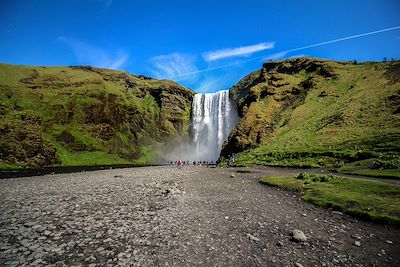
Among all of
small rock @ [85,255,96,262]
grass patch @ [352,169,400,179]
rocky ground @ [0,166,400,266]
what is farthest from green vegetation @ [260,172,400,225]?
small rock @ [85,255,96,262]

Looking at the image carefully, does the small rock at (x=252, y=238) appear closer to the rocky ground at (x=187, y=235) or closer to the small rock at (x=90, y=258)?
the rocky ground at (x=187, y=235)

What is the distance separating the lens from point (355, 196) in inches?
759

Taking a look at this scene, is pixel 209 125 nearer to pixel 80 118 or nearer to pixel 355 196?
pixel 80 118

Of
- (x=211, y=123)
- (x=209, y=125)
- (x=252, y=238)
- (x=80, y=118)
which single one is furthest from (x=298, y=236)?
(x=80, y=118)

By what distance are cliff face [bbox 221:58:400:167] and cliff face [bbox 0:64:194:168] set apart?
6914 centimetres

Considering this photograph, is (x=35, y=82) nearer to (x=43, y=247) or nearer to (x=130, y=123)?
(x=130, y=123)

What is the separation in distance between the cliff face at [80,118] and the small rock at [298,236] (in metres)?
94.8

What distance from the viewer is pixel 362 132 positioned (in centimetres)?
5072

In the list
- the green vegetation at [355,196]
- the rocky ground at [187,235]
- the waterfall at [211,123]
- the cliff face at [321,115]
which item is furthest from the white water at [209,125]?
the rocky ground at [187,235]

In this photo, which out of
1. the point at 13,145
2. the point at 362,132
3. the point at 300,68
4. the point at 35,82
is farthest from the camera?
the point at 35,82

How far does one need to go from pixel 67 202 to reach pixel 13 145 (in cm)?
8514

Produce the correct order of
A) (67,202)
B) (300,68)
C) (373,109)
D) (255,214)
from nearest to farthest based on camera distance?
(255,214) → (67,202) → (373,109) → (300,68)

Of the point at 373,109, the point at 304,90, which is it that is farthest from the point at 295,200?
the point at 304,90

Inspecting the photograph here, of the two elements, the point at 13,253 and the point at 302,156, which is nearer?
the point at 13,253
